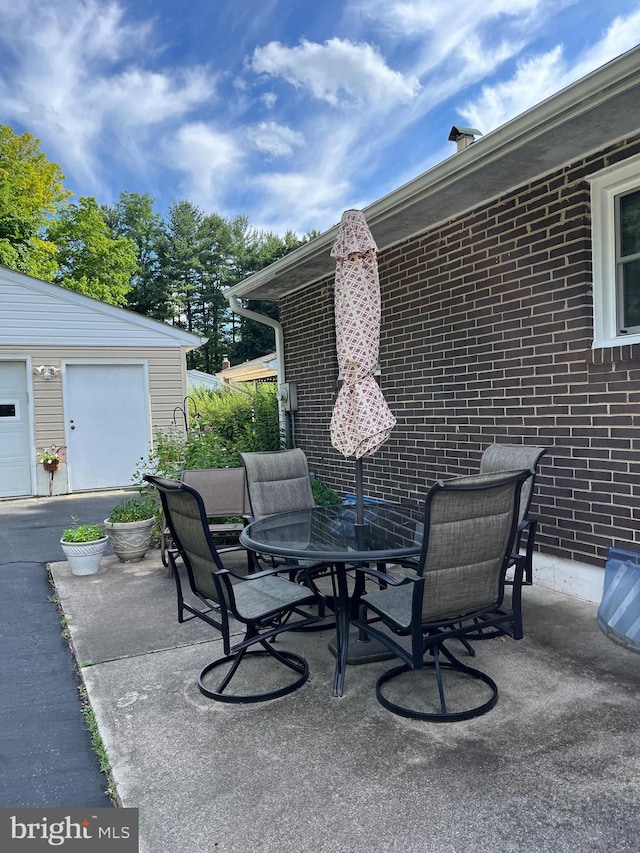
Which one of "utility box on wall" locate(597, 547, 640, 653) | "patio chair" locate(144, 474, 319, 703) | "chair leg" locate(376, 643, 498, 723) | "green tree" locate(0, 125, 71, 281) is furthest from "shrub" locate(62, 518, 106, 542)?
"green tree" locate(0, 125, 71, 281)

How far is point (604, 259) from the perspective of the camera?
3.67 metres

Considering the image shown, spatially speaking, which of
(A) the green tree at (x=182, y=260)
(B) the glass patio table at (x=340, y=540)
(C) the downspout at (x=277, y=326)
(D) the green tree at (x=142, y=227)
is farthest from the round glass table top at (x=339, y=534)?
(D) the green tree at (x=142, y=227)

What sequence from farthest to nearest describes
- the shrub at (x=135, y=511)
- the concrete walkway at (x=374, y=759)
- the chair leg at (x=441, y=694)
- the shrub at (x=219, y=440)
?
the shrub at (x=219, y=440) → the shrub at (x=135, y=511) → the chair leg at (x=441, y=694) → the concrete walkway at (x=374, y=759)

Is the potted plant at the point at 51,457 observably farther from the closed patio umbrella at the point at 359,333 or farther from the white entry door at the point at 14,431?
the closed patio umbrella at the point at 359,333

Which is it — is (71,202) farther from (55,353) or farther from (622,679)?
(622,679)

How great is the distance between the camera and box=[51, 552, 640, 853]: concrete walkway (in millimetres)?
1761

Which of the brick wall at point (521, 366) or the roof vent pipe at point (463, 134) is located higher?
the roof vent pipe at point (463, 134)

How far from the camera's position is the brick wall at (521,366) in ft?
12.1

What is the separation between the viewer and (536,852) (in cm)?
165

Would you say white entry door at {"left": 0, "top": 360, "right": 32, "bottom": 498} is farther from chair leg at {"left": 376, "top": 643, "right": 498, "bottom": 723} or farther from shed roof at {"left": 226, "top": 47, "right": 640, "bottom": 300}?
chair leg at {"left": 376, "top": 643, "right": 498, "bottom": 723}

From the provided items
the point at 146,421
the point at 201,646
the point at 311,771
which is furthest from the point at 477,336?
the point at 146,421

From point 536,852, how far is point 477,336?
3.65m

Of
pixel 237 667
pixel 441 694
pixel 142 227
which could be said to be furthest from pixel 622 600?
pixel 142 227

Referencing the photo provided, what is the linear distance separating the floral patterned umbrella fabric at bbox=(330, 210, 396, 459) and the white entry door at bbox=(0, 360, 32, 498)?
7881mm
